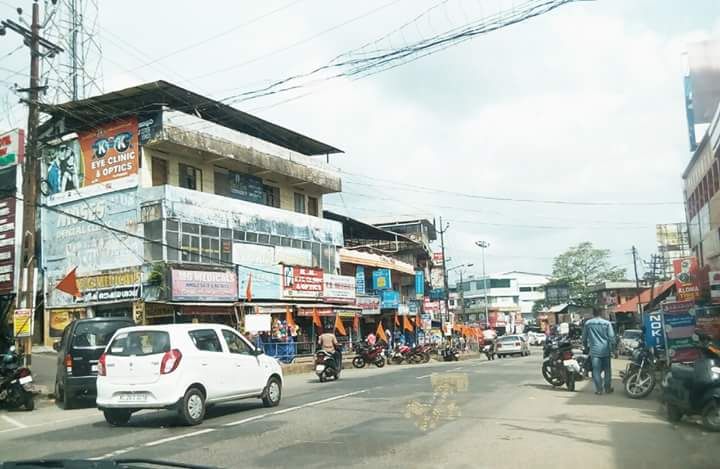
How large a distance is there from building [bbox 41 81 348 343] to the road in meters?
13.5

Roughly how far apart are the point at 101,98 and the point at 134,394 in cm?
2051

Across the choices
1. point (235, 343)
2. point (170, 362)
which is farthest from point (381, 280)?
point (170, 362)

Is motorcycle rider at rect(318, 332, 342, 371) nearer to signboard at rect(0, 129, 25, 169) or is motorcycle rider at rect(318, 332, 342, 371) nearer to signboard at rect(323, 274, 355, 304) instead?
signboard at rect(0, 129, 25, 169)

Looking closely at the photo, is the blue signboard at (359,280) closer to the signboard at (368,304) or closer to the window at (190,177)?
the signboard at (368,304)

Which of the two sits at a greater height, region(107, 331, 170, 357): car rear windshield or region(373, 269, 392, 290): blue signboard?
region(373, 269, 392, 290): blue signboard

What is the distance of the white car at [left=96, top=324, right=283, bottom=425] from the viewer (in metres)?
9.90

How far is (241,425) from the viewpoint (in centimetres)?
981

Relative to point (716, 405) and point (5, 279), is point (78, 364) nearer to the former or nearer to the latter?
point (5, 279)

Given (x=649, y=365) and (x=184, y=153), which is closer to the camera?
(x=649, y=365)

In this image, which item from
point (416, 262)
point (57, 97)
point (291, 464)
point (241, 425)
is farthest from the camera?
point (416, 262)

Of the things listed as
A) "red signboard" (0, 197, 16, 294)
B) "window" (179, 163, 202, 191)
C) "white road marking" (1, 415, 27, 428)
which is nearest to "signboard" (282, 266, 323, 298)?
"window" (179, 163, 202, 191)

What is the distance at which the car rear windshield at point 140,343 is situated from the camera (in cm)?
1018

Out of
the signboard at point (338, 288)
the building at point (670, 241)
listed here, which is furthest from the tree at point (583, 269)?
the signboard at point (338, 288)

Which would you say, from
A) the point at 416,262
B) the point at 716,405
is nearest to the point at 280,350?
the point at 716,405
